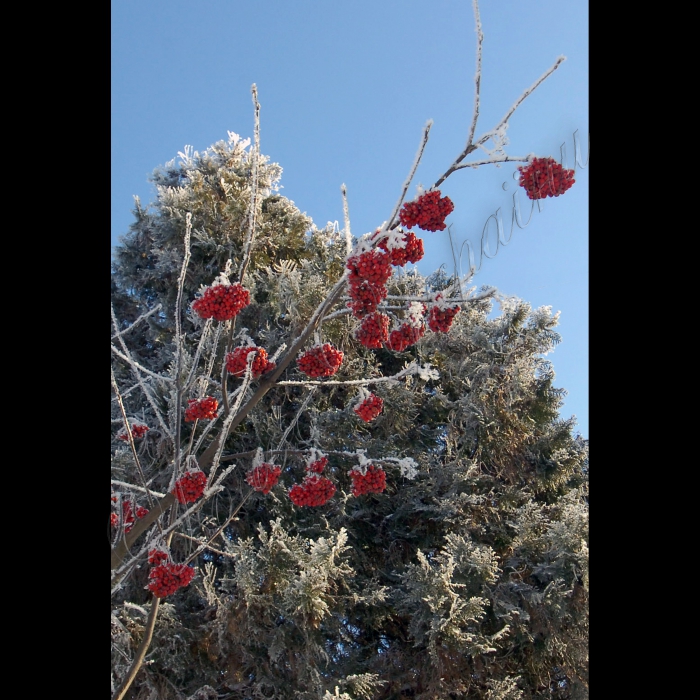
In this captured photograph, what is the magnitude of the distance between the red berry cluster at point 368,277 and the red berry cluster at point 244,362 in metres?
0.48

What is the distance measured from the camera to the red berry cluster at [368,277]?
7.38 ft

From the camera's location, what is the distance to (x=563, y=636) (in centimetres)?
571

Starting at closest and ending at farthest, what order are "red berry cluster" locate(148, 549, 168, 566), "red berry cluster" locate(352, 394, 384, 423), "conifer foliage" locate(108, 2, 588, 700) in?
"red berry cluster" locate(148, 549, 168, 566)
"red berry cluster" locate(352, 394, 384, 423)
"conifer foliage" locate(108, 2, 588, 700)

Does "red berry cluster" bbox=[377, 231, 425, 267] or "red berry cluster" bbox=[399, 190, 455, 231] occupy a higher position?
"red berry cluster" bbox=[399, 190, 455, 231]

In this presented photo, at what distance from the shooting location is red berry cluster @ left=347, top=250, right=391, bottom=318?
88.6 inches

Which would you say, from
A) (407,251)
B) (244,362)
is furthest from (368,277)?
(244,362)

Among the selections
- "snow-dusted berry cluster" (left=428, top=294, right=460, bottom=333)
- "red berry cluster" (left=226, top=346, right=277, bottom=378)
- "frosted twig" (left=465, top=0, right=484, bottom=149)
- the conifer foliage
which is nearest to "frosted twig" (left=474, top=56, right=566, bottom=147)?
"frosted twig" (left=465, top=0, right=484, bottom=149)

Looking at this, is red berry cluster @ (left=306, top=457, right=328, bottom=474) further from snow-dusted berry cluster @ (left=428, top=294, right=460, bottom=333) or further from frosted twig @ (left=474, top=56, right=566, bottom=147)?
frosted twig @ (left=474, top=56, right=566, bottom=147)

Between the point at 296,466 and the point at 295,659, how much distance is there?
1734mm

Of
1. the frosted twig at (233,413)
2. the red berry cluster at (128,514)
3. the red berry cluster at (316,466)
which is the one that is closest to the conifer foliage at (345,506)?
A: the red berry cluster at (128,514)

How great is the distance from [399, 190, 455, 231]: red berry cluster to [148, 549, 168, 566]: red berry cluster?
1.47 m

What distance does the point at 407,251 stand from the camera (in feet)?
7.58

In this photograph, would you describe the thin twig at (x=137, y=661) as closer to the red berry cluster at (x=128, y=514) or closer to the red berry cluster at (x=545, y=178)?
the red berry cluster at (x=128, y=514)
